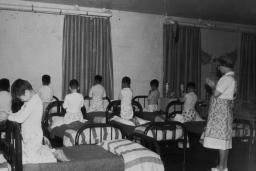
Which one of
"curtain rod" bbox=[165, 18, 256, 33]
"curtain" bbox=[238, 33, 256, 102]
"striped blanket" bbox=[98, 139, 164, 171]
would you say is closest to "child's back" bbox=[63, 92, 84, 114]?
"striped blanket" bbox=[98, 139, 164, 171]

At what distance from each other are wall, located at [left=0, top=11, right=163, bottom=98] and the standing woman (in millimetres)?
3875

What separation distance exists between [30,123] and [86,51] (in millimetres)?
4220

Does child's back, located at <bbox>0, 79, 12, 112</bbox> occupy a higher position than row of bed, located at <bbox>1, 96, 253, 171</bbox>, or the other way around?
child's back, located at <bbox>0, 79, 12, 112</bbox>

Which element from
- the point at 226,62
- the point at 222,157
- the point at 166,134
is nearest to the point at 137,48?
the point at 166,134

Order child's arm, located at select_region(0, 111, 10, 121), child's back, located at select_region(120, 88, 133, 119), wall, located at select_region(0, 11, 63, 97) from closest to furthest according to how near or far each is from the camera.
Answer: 1. child's arm, located at select_region(0, 111, 10, 121)
2. child's back, located at select_region(120, 88, 133, 119)
3. wall, located at select_region(0, 11, 63, 97)

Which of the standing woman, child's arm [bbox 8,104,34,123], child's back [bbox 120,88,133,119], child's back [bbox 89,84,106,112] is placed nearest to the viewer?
child's arm [bbox 8,104,34,123]

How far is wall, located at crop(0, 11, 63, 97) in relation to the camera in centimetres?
705

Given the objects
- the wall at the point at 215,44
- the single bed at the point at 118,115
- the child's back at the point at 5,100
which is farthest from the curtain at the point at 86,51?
the wall at the point at 215,44

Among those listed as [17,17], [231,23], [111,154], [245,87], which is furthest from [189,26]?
[111,154]

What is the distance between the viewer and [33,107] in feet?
11.6

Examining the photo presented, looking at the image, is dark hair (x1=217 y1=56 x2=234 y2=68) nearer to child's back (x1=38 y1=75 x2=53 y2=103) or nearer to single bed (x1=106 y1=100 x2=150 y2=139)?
single bed (x1=106 y1=100 x2=150 y2=139)

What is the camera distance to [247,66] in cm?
995

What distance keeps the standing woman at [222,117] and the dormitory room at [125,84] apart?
0.01 meters

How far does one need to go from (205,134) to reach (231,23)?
590 centimetres
